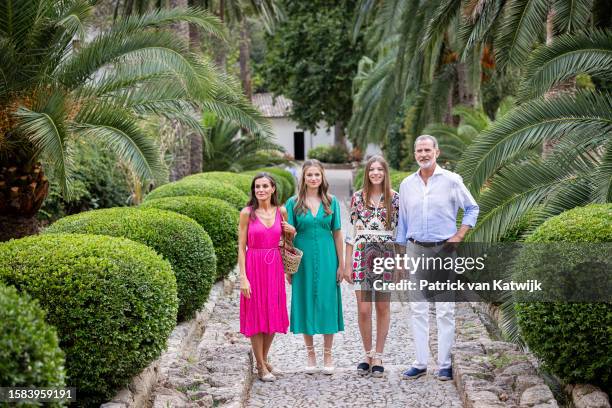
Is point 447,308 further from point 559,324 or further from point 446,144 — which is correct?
point 446,144

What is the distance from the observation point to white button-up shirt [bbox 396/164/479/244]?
234 inches

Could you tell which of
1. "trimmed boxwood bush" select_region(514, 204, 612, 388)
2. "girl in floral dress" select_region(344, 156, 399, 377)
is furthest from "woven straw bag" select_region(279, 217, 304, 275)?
"trimmed boxwood bush" select_region(514, 204, 612, 388)

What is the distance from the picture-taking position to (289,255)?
6.08 meters

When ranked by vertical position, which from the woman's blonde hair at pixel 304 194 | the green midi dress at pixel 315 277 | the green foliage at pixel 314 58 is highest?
the green foliage at pixel 314 58

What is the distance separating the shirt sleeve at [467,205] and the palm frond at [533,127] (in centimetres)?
139

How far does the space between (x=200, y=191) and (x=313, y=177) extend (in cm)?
516

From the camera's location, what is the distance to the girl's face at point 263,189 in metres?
6.09

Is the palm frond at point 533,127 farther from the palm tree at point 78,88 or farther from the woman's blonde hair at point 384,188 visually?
the palm tree at point 78,88

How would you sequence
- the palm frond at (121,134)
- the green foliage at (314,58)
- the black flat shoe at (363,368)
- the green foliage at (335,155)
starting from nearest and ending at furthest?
the black flat shoe at (363,368)
the palm frond at (121,134)
the green foliage at (314,58)
the green foliage at (335,155)

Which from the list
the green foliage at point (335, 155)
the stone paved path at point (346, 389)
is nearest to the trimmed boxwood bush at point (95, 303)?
the stone paved path at point (346, 389)

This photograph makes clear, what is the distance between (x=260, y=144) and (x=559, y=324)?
1669cm

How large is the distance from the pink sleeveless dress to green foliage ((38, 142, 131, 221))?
848 centimetres

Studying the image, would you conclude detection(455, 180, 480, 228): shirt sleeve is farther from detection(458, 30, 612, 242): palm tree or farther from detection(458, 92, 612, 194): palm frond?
detection(458, 92, 612, 194): palm frond

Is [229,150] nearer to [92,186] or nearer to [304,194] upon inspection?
[92,186]
